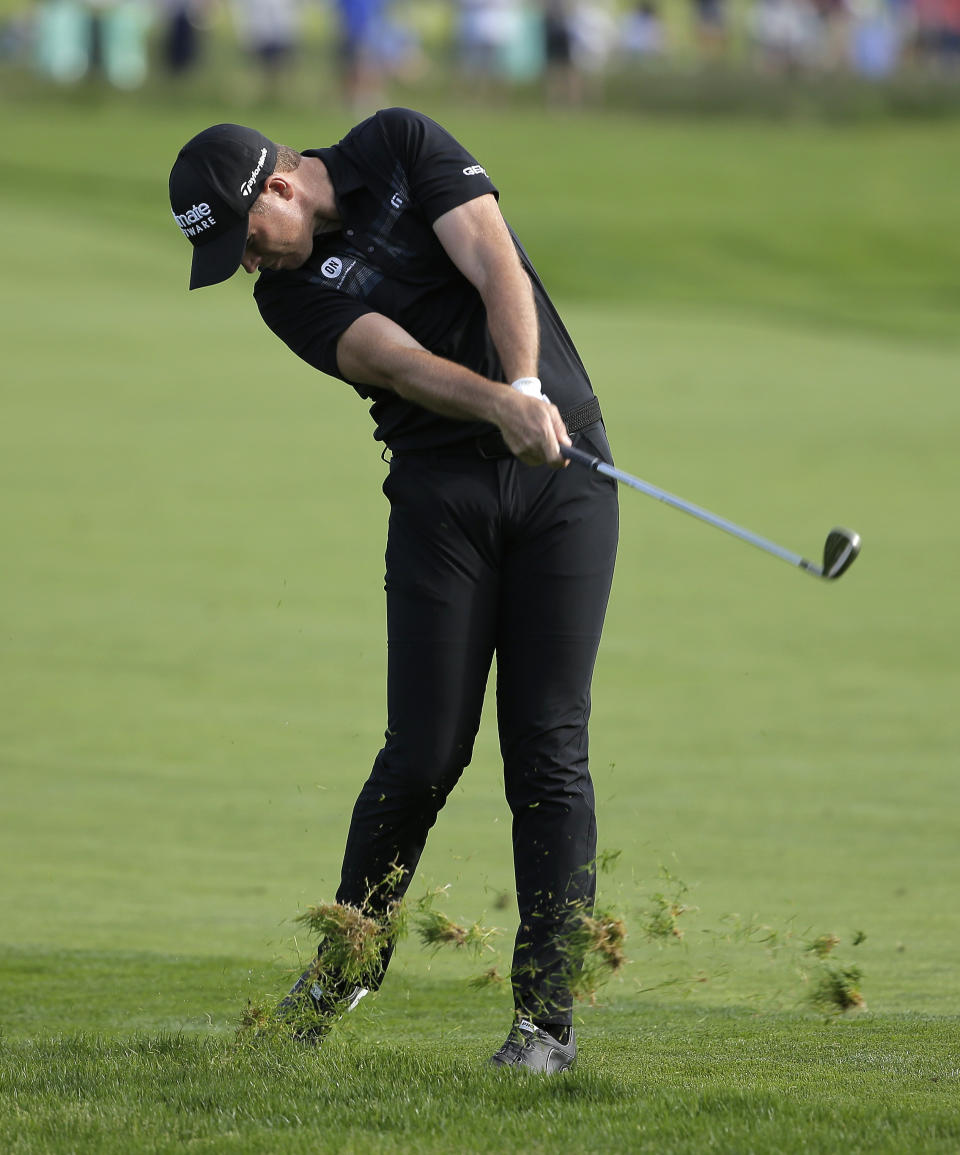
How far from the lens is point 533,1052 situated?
162 inches

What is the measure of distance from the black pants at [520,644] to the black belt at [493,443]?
16mm

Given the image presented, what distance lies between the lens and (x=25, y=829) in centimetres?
715

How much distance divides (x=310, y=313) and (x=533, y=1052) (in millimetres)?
1682

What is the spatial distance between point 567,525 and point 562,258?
22.7 metres

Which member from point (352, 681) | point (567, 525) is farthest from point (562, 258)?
point (567, 525)

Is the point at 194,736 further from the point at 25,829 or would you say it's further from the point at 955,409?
the point at 955,409

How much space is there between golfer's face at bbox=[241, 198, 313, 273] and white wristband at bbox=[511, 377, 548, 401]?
593 mm

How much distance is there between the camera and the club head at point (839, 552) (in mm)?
4188

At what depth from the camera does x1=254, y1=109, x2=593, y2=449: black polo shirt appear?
166 inches

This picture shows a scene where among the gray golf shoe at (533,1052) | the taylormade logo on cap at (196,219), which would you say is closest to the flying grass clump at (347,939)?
the gray golf shoe at (533,1052)

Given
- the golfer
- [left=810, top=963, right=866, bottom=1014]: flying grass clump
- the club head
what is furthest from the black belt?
[left=810, top=963, right=866, bottom=1014]: flying grass clump

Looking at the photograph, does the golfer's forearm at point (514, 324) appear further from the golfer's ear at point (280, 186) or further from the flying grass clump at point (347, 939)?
the flying grass clump at point (347, 939)

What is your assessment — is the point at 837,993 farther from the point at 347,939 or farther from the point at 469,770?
the point at 469,770

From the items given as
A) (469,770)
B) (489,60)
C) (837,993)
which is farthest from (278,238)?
(489,60)
